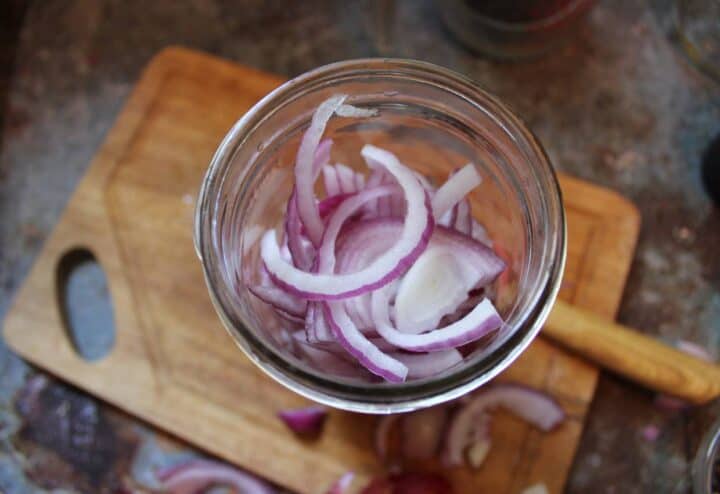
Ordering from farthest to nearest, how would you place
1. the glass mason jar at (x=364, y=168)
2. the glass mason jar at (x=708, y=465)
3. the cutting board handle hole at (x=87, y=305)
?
the cutting board handle hole at (x=87, y=305) < the glass mason jar at (x=708, y=465) < the glass mason jar at (x=364, y=168)

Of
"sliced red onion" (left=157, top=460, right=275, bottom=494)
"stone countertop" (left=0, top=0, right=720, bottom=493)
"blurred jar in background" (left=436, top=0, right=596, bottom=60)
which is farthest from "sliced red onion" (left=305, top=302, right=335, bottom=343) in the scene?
"blurred jar in background" (left=436, top=0, right=596, bottom=60)

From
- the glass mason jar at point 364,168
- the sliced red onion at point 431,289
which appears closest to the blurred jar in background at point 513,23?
the glass mason jar at point 364,168

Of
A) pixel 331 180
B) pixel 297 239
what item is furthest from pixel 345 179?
pixel 297 239

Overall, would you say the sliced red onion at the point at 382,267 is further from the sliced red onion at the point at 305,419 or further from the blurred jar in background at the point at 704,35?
the blurred jar in background at the point at 704,35

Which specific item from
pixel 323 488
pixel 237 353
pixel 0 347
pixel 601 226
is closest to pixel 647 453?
pixel 601 226

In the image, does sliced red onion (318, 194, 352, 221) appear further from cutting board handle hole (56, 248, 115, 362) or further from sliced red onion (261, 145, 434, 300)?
cutting board handle hole (56, 248, 115, 362)

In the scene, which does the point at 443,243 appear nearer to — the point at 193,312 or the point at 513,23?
the point at 193,312

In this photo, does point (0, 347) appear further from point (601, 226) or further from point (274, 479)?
point (601, 226)
